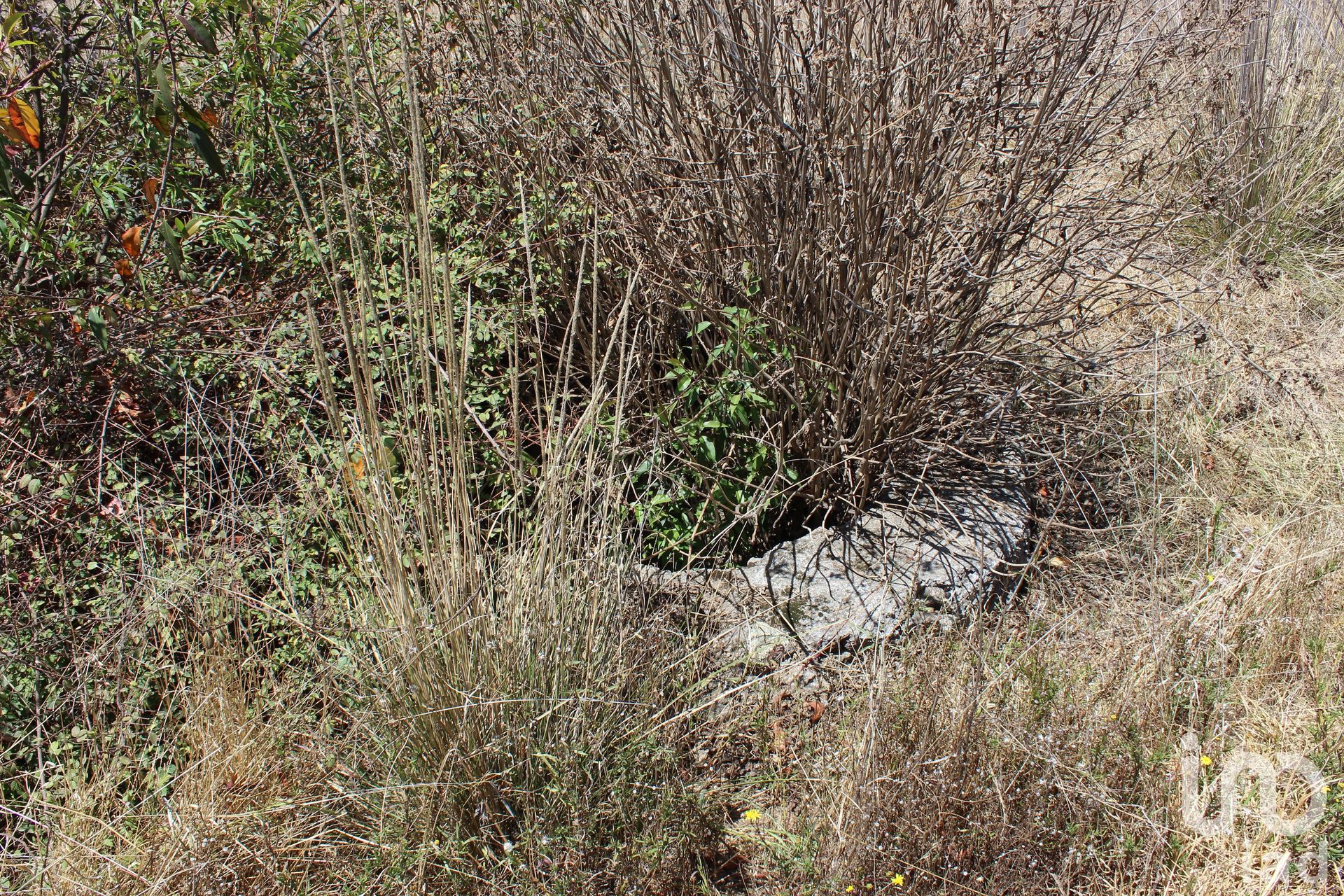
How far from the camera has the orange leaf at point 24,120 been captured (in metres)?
2.43

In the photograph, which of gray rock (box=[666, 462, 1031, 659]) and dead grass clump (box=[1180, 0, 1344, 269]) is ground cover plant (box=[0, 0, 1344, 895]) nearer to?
gray rock (box=[666, 462, 1031, 659])

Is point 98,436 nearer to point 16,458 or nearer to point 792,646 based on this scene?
point 16,458

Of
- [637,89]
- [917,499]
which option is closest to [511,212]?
[637,89]

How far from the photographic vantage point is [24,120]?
98.0 inches

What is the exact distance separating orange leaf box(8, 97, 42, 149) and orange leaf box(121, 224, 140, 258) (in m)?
0.44

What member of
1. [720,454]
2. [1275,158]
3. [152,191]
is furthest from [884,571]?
[1275,158]

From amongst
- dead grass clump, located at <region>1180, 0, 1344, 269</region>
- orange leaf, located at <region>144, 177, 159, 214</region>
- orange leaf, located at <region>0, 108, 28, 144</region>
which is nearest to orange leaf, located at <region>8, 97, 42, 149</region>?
orange leaf, located at <region>0, 108, 28, 144</region>

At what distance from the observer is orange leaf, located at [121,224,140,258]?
3025 millimetres

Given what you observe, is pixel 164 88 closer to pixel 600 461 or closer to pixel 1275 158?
pixel 600 461

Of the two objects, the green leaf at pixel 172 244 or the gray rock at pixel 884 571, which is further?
the gray rock at pixel 884 571

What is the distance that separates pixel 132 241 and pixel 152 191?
17 cm

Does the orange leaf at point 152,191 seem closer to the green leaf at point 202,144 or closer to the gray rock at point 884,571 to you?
the green leaf at point 202,144

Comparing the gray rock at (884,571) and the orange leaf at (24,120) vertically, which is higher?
the orange leaf at (24,120)

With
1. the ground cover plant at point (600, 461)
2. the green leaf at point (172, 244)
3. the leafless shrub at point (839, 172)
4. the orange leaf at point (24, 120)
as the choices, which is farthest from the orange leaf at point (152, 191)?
the leafless shrub at point (839, 172)
